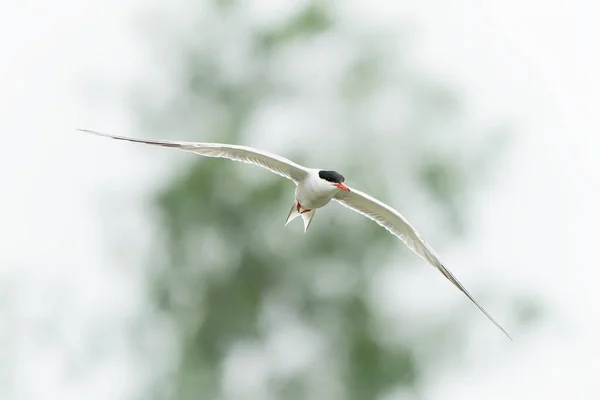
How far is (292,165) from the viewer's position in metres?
6.14

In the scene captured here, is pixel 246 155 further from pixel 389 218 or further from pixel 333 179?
pixel 389 218

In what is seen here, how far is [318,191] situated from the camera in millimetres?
6016

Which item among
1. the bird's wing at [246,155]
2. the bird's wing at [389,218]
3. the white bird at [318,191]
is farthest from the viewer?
the bird's wing at [389,218]

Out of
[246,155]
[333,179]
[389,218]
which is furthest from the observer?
[389,218]

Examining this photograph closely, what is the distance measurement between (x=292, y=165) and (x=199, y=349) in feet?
20.9

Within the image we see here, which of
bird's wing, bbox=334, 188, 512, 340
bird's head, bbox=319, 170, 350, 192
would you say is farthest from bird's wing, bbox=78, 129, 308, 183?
bird's wing, bbox=334, 188, 512, 340

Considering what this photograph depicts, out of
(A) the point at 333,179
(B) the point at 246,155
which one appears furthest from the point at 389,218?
(B) the point at 246,155

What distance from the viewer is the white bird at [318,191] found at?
19.4ft

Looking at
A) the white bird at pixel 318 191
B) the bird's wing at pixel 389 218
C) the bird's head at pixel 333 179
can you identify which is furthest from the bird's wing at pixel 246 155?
the bird's wing at pixel 389 218

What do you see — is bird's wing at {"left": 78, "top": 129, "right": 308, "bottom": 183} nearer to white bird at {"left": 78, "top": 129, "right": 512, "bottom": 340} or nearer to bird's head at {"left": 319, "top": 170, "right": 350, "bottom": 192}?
white bird at {"left": 78, "top": 129, "right": 512, "bottom": 340}

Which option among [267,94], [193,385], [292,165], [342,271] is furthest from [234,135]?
[292,165]

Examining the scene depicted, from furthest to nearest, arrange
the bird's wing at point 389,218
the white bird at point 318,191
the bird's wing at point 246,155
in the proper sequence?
1. the bird's wing at point 389,218
2. the white bird at point 318,191
3. the bird's wing at point 246,155

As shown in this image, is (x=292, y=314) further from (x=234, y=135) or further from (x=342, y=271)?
(x=234, y=135)

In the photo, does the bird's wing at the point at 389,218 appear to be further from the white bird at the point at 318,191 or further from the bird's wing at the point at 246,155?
the bird's wing at the point at 246,155
